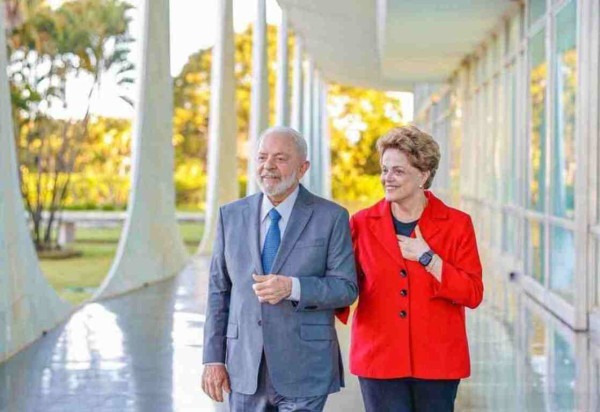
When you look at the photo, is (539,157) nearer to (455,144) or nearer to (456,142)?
(456,142)

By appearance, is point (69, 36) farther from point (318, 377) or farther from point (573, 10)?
point (318, 377)

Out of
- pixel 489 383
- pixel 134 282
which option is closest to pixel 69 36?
pixel 134 282

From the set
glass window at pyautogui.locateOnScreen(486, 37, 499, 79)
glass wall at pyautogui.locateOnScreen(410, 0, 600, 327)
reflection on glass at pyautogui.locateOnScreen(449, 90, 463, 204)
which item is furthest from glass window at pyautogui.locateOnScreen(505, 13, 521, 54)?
reflection on glass at pyautogui.locateOnScreen(449, 90, 463, 204)

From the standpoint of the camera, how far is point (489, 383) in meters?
7.98

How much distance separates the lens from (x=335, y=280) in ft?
12.3

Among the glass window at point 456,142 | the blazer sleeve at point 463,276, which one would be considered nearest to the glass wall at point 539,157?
the glass window at point 456,142

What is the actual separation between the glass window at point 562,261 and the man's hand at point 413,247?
312 inches

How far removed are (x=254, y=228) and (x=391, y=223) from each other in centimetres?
40

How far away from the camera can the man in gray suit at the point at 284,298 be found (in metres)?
3.77

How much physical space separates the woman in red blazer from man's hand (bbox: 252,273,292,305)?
295 millimetres

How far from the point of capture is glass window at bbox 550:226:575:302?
11.6 metres

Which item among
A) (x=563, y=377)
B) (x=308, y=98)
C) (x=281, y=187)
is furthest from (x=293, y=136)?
(x=308, y=98)

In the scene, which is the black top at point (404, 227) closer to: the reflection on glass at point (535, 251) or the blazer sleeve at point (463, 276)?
the blazer sleeve at point (463, 276)

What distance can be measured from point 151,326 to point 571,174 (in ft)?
13.1
